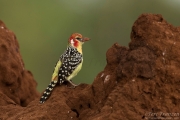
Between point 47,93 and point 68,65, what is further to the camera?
point 68,65

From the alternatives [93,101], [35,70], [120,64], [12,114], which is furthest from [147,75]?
[35,70]

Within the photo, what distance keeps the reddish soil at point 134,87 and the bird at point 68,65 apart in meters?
0.47

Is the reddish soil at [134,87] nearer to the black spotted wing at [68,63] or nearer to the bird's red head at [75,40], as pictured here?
the black spotted wing at [68,63]

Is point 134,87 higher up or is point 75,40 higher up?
point 134,87

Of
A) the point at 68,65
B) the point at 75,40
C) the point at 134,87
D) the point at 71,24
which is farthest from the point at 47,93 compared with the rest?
the point at 71,24

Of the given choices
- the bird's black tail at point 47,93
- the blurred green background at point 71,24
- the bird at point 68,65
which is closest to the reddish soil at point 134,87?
the bird's black tail at point 47,93

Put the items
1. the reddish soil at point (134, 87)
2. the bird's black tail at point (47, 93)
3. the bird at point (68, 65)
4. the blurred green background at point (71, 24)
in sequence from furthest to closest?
the blurred green background at point (71, 24) < the bird at point (68, 65) < the bird's black tail at point (47, 93) < the reddish soil at point (134, 87)

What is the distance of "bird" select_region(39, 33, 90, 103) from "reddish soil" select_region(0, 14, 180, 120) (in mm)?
474

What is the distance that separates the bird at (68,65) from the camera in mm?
9531

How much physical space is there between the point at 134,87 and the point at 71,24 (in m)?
31.9

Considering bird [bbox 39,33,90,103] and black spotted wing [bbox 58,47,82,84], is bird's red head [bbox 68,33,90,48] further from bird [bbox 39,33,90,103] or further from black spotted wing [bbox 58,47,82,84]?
black spotted wing [bbox 58,47,82,84]

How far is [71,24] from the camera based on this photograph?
3916 cm

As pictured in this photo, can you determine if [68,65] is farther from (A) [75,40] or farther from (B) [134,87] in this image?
(B) [134,87]

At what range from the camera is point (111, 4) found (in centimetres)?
4481
